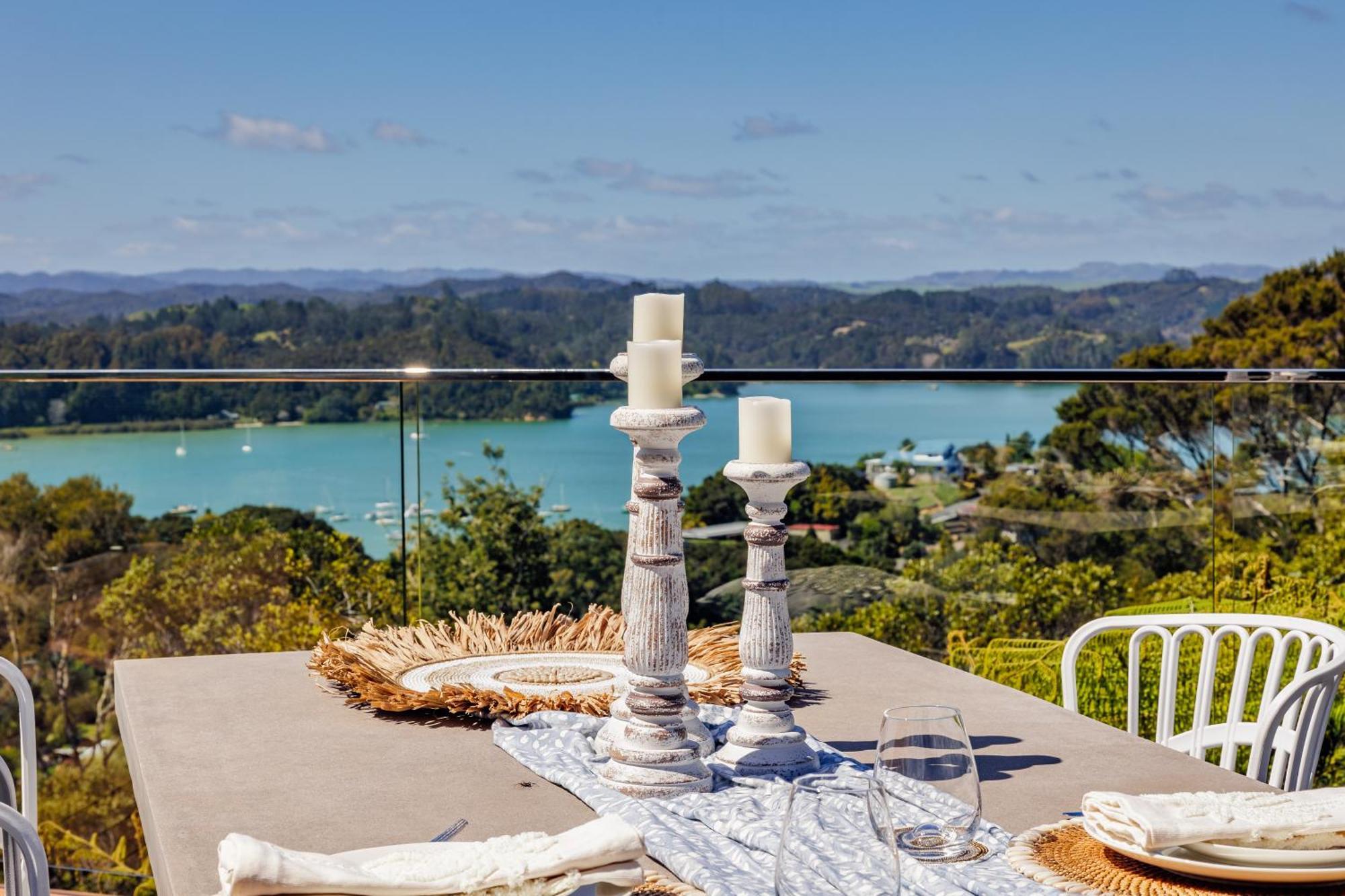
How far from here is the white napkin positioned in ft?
3.59

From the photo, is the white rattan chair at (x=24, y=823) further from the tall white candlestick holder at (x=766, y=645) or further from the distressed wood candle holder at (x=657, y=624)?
the tall white candlestick holder at (x=766, y=645)

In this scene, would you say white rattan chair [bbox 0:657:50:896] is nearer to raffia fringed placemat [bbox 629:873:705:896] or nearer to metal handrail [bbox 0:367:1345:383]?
raffia fringed placemat [bbox 629:873:705:896]

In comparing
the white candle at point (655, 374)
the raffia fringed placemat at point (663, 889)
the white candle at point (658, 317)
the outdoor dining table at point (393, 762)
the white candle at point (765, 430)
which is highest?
the white candle at point (658, 317)

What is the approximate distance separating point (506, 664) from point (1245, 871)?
1.13 metres

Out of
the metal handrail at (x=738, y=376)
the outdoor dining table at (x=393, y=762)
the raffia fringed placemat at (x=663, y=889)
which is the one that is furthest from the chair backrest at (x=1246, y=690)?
the metal handrail at (x=738, y=376)

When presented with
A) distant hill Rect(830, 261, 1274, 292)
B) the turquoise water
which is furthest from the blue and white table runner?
distant hill Rect(830, 261, 1274, 292)

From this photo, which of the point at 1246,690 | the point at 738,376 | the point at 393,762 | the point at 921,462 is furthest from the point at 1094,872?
the point at 921,462

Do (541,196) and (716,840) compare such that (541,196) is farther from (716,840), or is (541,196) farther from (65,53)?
(716,840)

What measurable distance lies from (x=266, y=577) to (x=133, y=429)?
3335 mm

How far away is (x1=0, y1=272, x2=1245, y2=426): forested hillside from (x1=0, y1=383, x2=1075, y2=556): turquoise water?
994 cm

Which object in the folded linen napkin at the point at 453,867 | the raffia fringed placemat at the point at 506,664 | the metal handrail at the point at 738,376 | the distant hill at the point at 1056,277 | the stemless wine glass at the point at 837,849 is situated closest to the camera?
the stemless wine glass at the point at 837,849

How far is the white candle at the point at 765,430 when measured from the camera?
1.54 m

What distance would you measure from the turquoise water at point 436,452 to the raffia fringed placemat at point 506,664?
98 cm

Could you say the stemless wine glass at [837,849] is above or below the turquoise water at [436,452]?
above
